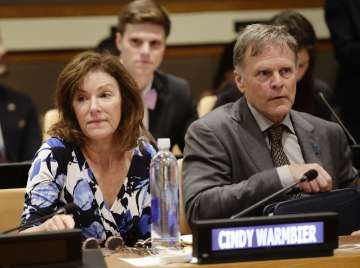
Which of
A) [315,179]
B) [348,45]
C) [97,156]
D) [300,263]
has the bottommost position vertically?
[300,263]

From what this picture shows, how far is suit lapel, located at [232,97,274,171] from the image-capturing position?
382 centimetres

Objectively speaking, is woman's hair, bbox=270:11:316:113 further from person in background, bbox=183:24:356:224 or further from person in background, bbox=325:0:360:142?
person in background, bbox=183:24:356:224

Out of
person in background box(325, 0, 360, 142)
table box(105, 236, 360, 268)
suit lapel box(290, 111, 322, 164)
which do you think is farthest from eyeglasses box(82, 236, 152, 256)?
person in background box(325, 0, 360, 142)

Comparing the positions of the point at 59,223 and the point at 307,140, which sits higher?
the point at 307,140

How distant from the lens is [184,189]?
12.6 feet

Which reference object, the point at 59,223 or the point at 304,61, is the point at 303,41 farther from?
the point at 59,223

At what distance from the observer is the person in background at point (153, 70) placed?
5594 mm

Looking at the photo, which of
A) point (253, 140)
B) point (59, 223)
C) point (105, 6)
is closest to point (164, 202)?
point (59, 223)

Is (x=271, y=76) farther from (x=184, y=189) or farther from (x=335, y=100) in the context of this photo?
(x=335, y=100)

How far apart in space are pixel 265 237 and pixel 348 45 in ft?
10.8

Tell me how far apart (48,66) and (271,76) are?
3436 mm

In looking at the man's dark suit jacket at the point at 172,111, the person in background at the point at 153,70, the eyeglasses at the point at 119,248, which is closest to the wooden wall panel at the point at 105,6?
the person in background at the point at 153,70

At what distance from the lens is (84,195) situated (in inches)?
145

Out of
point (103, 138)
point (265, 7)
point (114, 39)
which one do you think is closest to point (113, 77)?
point (103, 138)
